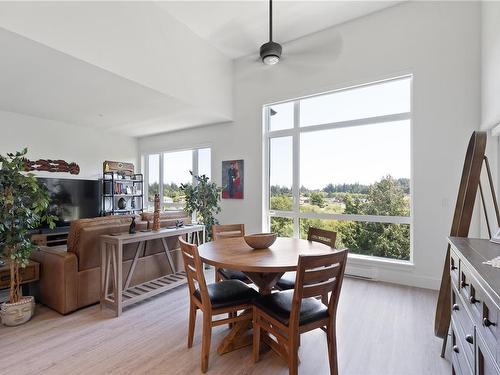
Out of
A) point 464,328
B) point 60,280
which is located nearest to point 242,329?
point 464,328

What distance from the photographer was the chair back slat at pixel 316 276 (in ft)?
5.20

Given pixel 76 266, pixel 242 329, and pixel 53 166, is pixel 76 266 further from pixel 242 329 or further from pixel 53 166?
pixel 53 166

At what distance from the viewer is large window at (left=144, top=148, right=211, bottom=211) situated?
5.99 metres

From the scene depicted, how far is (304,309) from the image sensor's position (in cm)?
178

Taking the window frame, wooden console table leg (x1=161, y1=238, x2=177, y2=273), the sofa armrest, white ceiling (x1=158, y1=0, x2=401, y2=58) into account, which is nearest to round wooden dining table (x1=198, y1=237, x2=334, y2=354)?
wooden console table leg (x1=161, y1=238, x2=177, y2=273)

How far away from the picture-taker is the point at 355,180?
4.11 meters

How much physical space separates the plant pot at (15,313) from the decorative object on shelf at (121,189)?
131 inches

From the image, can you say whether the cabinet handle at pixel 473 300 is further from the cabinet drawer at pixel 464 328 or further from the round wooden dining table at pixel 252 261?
the round wooden dining table at pixel 252 261

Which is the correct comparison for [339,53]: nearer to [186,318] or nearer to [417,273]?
[417,273]

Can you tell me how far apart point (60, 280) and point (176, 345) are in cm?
143

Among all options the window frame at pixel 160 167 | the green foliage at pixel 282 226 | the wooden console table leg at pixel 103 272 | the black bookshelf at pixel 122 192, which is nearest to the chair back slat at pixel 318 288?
the wooden console table leg at pixel 103 272

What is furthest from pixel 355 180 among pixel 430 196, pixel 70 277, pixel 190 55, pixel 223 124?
pixel 70 277

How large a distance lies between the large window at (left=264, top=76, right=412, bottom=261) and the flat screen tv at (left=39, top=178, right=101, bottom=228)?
376cm

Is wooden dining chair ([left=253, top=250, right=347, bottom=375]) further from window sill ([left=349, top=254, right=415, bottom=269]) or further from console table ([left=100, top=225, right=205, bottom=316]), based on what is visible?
window sill ([left=349, top=254, right=415, bottom=269])
